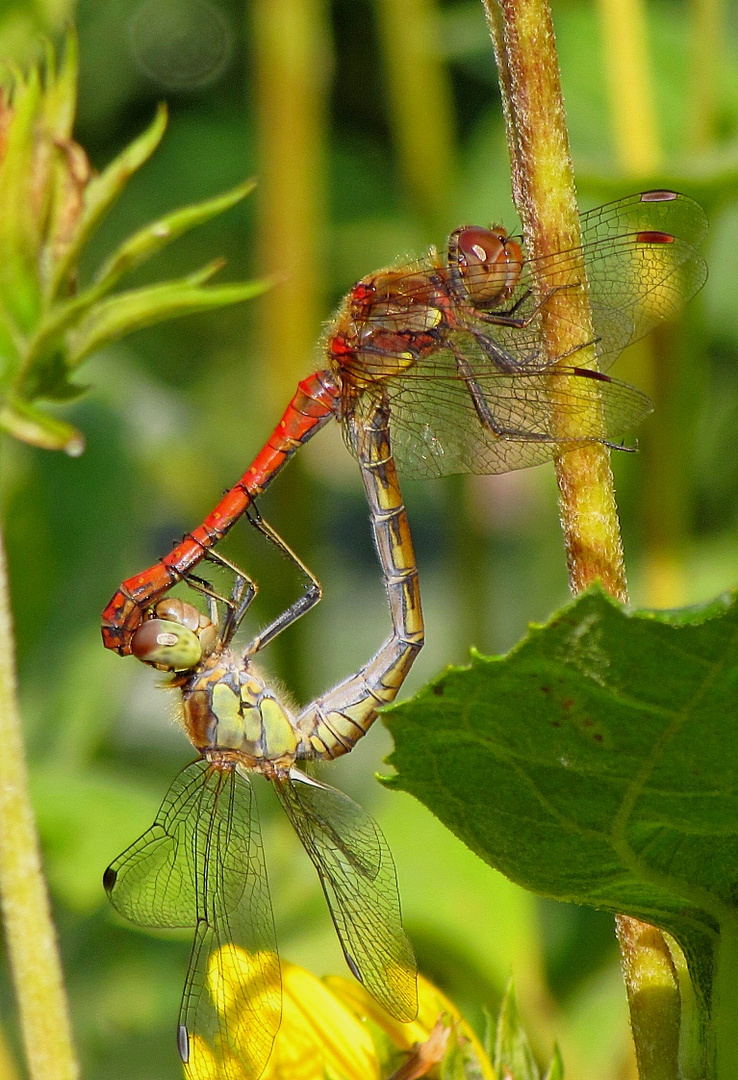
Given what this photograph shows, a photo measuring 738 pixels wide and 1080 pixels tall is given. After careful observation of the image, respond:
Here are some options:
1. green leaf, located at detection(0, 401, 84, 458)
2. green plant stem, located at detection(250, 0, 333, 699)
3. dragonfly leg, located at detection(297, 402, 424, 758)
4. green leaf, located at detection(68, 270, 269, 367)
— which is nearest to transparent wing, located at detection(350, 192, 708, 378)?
dragonfly leg, located at detection(297, 402, 424, 758)

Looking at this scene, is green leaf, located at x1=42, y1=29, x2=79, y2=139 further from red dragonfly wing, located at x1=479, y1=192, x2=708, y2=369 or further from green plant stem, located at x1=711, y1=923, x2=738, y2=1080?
green plant stem, located at x1=711, y1=923, x2=738, y2=1080

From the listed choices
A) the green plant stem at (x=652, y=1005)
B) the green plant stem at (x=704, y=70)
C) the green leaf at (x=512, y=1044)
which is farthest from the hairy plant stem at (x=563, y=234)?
the green plant stem at (x=704, y=70)

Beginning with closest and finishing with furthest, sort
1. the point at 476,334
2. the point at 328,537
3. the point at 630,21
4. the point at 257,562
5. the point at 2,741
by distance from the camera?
1. the point at 2,741
2. the point at 476,334
3. the point at 630,21
4. the point at 257,562
5. the point at 328,537

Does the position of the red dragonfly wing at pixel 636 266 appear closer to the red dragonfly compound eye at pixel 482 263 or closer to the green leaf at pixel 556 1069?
the red dragonfly compound eye at pixel 482 263

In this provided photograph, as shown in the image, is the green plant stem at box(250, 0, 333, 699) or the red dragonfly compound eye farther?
the green plant stem at box(250, 0, 333, 699)

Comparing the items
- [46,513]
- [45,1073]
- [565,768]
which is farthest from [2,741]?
[46,513]

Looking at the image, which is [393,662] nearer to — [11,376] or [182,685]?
[182,685]

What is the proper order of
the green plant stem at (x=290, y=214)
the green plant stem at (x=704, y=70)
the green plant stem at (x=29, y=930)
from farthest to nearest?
the green plant stem at (x=290, y=214) < the green plant stem at (x=704, y=70) < the green plant stem at (x=29, y=930)

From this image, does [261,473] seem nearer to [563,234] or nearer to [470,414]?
[470,414]
